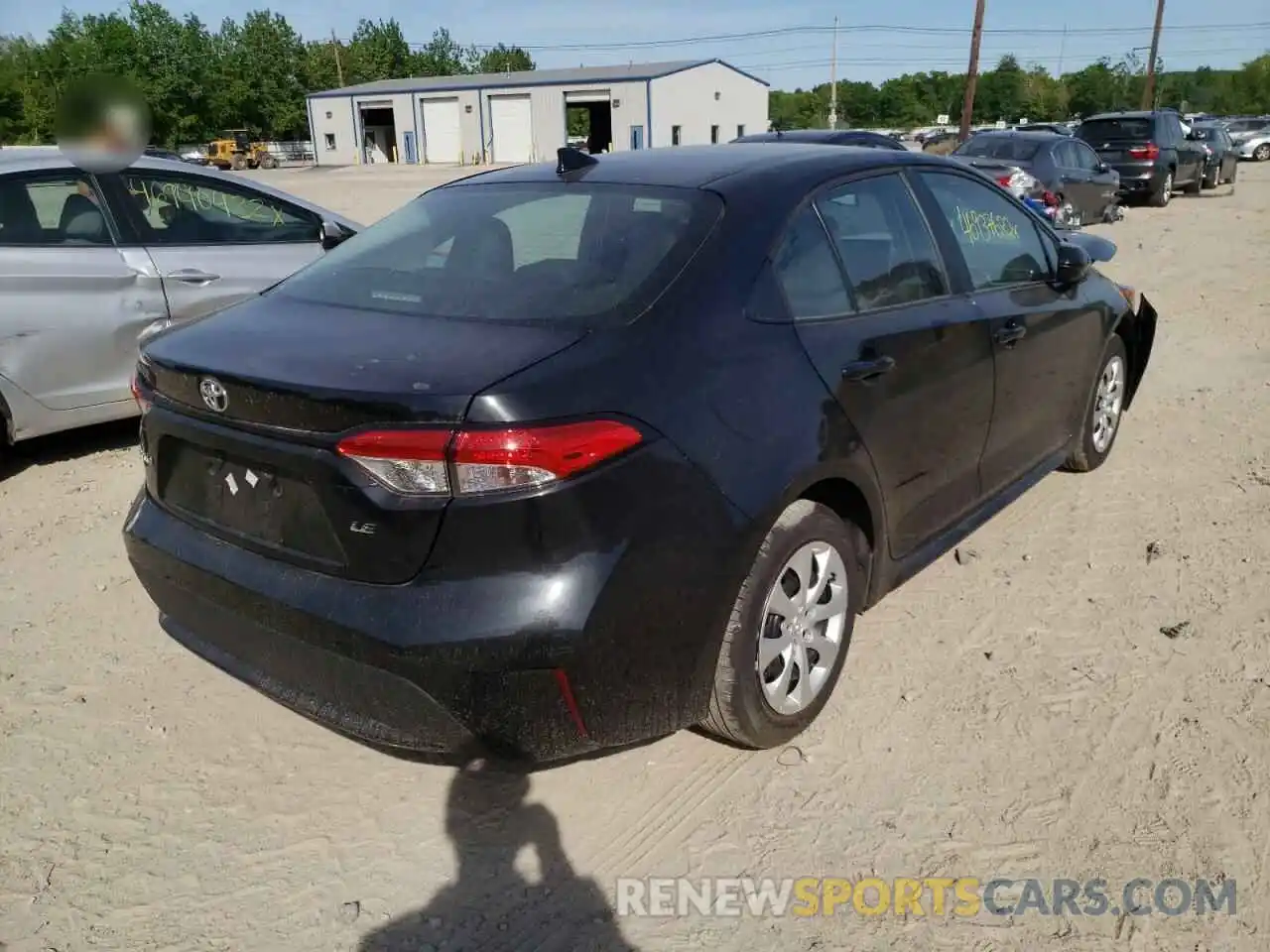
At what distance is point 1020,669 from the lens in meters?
3.34

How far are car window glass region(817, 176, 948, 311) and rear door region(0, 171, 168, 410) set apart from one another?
3.69 m

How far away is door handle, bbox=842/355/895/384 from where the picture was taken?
9.41 ft

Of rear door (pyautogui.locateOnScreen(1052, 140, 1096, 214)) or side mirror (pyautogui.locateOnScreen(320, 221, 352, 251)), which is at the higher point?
side mirror (pyautogui.locateOnScreen(320, 221, 352, 251))

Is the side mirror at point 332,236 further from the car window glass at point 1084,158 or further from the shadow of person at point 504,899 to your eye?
the car window glass at point 1084,158

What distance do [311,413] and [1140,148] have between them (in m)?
20.3

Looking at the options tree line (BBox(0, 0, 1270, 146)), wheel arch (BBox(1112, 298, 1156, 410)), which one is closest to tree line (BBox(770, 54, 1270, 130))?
tree line (BBox(0, 0, 1270, 146))

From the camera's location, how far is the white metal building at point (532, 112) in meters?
52.9

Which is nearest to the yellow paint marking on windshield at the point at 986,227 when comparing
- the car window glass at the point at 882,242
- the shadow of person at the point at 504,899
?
the car window glass at the point at 882,242

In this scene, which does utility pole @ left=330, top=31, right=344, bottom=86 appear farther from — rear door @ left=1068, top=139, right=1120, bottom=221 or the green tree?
rear door @ left=1068, top=139, right=1120, bottom=221

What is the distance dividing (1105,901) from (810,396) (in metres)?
1.42

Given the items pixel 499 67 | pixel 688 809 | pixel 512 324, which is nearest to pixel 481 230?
pixel 512 324

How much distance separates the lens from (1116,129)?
1934cm

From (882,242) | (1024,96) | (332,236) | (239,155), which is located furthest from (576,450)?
(1024,96)

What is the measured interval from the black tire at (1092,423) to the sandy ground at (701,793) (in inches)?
A: 34.1
